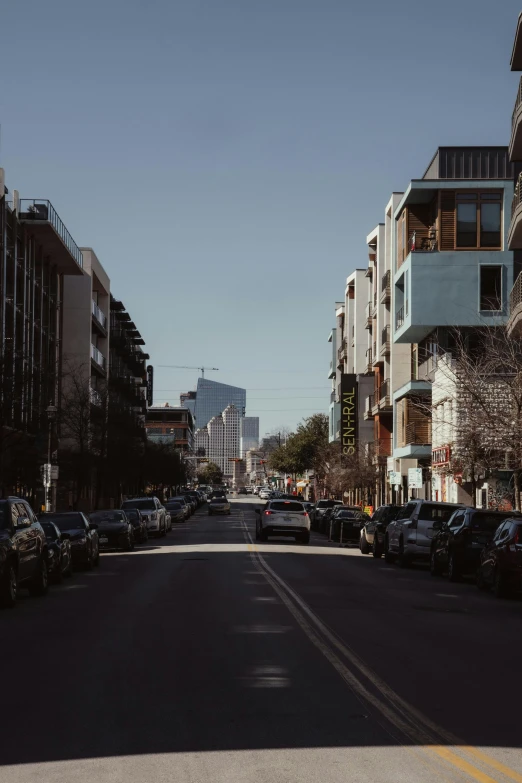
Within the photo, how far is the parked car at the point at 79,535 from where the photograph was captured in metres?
28.4

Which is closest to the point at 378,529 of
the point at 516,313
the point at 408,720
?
the point at 516,313

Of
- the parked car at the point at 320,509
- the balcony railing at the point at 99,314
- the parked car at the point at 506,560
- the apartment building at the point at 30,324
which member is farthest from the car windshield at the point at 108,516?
the balcony railing at the point at 99,314

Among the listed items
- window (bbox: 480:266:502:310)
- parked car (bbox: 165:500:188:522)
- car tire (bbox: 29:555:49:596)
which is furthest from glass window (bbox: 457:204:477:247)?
car tire (bbox: 29:555:49:596)

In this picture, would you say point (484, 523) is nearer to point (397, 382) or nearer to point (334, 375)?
point (397, 382)

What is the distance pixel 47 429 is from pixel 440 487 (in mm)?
19349

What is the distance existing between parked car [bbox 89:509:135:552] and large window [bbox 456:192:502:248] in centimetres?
2552

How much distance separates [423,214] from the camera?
202 ft

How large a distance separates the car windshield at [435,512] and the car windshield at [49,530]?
10792mm

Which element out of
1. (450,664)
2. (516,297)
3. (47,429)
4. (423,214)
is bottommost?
(450,664)

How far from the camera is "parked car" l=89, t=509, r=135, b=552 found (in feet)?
128

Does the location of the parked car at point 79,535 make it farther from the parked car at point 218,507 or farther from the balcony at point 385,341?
the parked car at point 218,507

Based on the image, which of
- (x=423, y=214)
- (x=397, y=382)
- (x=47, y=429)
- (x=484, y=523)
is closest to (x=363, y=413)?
(x=397, y=382)

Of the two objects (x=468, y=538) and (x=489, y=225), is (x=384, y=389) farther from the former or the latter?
(x=468, y=538)

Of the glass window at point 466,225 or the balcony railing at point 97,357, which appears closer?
the glass window at point 466,225
